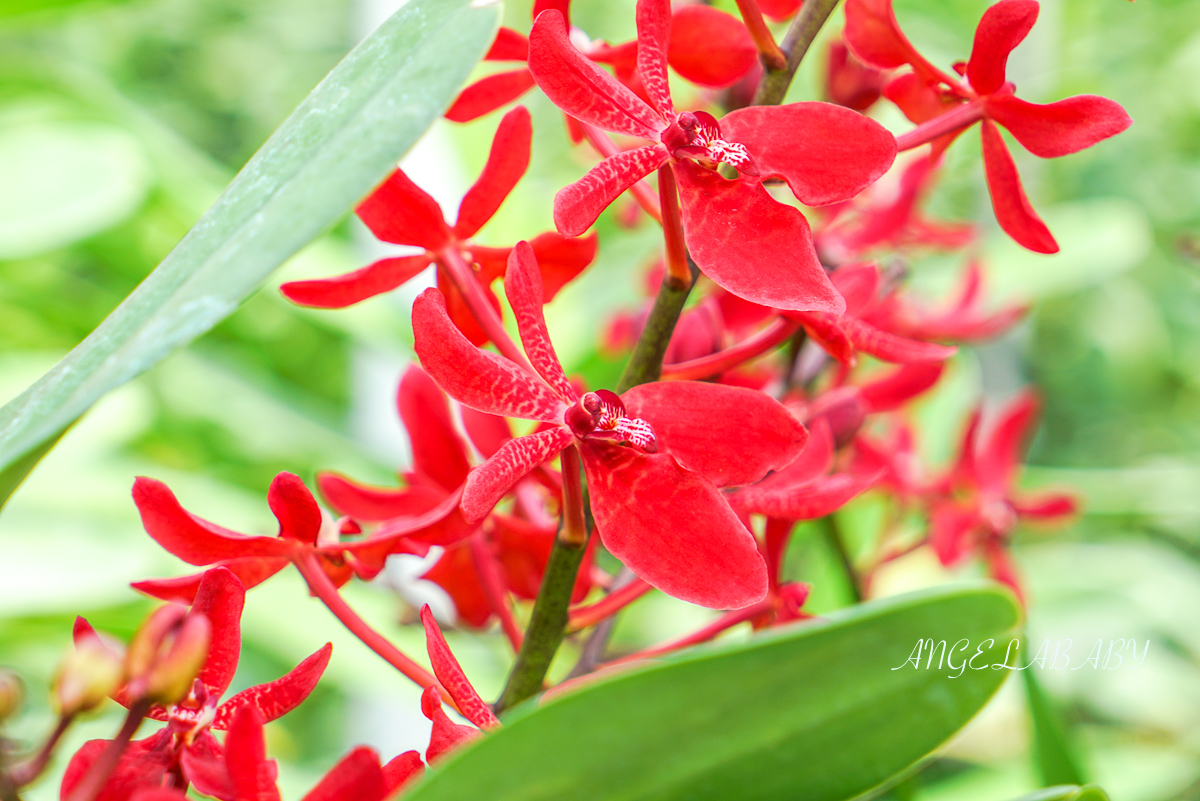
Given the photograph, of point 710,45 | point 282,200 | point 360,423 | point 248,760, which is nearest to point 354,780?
point 248,760

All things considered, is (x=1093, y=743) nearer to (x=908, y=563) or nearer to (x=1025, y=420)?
(x=908, y=563)

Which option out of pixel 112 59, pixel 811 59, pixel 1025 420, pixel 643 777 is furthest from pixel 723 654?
pixel 112 59

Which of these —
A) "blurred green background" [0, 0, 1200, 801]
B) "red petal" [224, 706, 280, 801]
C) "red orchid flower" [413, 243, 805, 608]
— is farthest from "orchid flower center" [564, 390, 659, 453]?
"blurred green background" [0, 0, 1200, 801]

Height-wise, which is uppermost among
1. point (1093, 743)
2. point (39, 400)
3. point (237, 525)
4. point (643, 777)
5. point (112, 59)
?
point (112, 59)

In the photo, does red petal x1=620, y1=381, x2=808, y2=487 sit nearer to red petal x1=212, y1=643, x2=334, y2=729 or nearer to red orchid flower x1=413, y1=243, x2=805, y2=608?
red orchid flower x1=413, y1=243, x2=805, y2=608

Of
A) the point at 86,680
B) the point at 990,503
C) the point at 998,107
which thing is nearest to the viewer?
the point at 86,680

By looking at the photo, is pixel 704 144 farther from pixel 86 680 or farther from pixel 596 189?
pixel 86 680

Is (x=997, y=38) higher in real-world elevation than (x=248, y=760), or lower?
higher

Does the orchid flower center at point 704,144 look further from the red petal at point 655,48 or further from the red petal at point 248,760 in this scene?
the red petal at point 248,760
